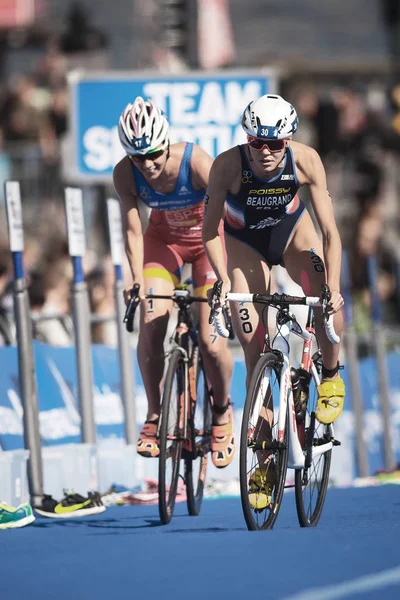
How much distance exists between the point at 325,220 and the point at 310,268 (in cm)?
44

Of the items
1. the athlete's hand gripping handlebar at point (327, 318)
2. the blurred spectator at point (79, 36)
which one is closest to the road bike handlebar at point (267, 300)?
the athlete's hand gripping handlebar at point (327, 318)

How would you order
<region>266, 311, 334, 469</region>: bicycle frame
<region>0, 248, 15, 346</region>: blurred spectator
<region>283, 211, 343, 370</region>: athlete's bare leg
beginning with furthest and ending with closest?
1. <region>0, 248, 15, 346</region>: blurred spectator
2. <region>283, 211, 343, 370</region>: athlete's bare leg
3. <region>266, 311, 334, 469</region>: bicycle frame

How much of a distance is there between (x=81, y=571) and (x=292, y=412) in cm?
198

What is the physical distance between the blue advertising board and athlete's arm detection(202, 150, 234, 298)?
533 centimetres

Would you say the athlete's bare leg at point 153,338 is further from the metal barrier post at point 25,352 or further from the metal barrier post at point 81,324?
the metal barrier post at point 81,324

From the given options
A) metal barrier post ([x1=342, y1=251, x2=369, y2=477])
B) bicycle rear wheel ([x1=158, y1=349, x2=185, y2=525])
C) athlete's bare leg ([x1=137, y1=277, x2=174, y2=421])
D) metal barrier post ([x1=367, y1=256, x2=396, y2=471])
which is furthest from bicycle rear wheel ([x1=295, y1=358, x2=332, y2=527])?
metal barrier post ([x1=367, y1=256, x2=396, y2=471])

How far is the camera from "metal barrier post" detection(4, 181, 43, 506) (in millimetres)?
10227

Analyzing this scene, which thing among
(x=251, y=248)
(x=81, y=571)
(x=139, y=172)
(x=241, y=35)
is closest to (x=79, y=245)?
(x=139, y=172)

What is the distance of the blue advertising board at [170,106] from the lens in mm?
13742

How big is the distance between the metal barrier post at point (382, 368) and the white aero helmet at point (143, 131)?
19.6ft

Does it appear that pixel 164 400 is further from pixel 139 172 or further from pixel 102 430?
pixel 102 430

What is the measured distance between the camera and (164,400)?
8711 millimetres

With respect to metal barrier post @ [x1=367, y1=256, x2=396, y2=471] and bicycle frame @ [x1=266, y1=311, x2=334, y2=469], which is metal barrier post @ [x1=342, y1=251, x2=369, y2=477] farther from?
bicycle frame @ [x1=266, y1=311, x2=334, y2=469]

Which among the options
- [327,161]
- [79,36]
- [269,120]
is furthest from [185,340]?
[79,36]
